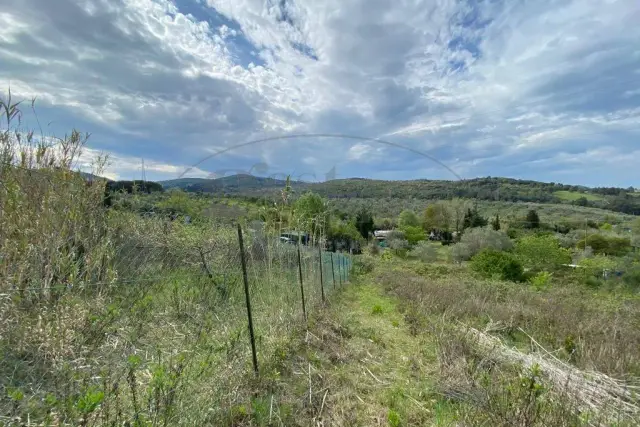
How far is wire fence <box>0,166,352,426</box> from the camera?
193 cm

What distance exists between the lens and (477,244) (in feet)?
106

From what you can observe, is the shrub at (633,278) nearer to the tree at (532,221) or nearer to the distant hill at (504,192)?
the distant hill at (504,192)

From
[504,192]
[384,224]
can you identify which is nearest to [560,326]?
[384,224]

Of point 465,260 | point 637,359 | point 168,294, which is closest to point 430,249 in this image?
point 465,260

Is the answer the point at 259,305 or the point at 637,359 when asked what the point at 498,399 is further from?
the point at 637,359

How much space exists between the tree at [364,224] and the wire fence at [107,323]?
41.2 metres

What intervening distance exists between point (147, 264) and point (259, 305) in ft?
4.88

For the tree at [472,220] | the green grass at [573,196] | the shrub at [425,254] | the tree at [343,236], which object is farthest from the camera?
the green grass at [573,196]

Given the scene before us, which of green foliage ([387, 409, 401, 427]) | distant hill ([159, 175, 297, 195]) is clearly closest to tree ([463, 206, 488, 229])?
distant hill ([159, 175, 297, 195])

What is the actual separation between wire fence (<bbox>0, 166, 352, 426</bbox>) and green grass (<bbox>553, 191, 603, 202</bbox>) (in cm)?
8431

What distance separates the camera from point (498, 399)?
8.69 feet

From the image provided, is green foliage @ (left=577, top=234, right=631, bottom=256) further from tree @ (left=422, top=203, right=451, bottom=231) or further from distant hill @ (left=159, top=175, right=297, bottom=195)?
distant hill @ (left=159, top=175, right=297, bottom=195)

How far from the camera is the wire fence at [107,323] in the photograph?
1929mm

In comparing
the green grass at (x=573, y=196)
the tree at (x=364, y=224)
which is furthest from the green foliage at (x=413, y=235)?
the green grass at (x=573, y=196)
